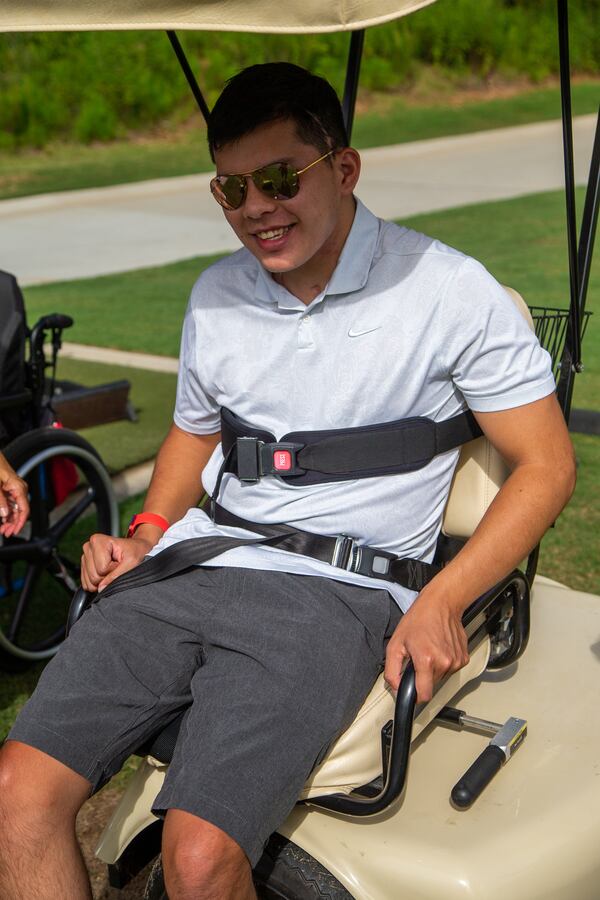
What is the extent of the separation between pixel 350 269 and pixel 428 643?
0.74 meters

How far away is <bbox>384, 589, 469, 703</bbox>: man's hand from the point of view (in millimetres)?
1938

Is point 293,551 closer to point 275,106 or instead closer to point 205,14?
point 275,106

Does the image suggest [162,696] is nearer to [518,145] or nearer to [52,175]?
[52,175]

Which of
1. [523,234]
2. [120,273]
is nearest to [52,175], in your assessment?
[120,273]

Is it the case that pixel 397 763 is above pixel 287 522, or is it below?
below

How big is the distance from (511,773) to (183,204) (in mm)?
12024

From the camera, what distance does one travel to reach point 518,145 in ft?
56.0

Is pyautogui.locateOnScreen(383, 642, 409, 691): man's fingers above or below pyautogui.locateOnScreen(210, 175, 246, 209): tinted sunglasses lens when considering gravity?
below

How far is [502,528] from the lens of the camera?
82.4 inches

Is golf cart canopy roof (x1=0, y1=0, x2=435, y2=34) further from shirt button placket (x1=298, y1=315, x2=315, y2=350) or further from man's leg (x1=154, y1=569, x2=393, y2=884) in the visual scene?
man's leg (x1=154, y1=569, x2=393, y2=884)

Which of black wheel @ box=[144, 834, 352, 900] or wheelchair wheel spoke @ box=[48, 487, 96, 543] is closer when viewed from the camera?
black wheel @ box=[144, 834, 352, 900]

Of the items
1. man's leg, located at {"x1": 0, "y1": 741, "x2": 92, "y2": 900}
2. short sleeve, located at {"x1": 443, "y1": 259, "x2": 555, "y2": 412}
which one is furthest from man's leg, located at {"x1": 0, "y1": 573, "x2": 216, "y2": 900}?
short sleeve, located at {"x1": 443, "y1": 259, "x2": 555, "y2": 412}

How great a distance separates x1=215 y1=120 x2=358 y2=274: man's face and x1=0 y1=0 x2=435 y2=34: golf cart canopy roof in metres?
0.49

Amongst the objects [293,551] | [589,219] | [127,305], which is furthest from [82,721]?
[127,305]
